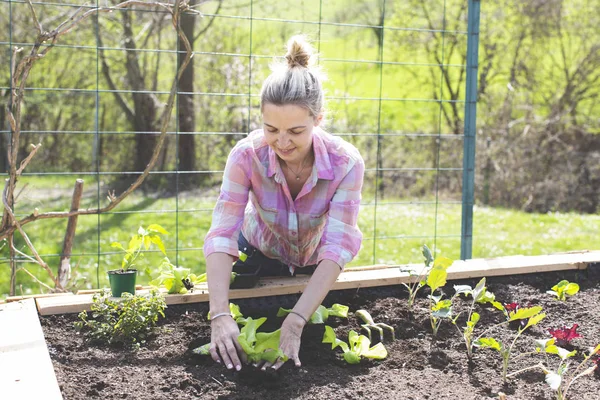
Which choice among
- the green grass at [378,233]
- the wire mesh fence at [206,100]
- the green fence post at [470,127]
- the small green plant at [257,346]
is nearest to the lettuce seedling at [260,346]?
the small green plant at [257,346]

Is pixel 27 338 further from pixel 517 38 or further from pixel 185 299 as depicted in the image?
pixel 517 38

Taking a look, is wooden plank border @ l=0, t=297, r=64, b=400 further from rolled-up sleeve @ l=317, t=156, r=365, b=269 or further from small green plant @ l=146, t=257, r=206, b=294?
rolled-up sleeve @ l=317, t=156, r=365, b=269

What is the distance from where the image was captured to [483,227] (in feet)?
20.2

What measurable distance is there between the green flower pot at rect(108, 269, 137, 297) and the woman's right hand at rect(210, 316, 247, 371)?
0.44 m

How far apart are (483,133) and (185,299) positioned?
22.0ft

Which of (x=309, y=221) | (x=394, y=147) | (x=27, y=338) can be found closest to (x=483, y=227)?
(x=394, y=147)

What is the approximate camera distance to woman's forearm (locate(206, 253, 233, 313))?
181cm

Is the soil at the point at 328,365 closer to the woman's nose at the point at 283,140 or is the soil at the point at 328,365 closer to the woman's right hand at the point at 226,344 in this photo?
the woman's right hand at the point at 226,344

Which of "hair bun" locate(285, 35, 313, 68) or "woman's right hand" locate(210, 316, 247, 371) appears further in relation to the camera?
"hair bun" locate(285, 35, 313, 68)

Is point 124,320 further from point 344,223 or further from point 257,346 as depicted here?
point 344,223

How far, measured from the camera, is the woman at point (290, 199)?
5.90 feet

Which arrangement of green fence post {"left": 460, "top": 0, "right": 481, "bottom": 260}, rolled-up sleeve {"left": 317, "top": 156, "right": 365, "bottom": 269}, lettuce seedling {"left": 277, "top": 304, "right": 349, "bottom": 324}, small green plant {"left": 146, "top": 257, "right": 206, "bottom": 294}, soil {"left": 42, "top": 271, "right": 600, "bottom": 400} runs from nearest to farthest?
soil {"left": 42, "top": 271, "right": 600, "bottom": 400}
rolled-up sleeve {"left": 317, "top": 156, "right": 365, "bottom": 269}
lettuce seedling {"left": 277, "top": 304, "right": 349, "bottom": 324}
small green plant {"left": 146, "top": 257, "right": 206, "bottom": 294}
green fence post {"left": 460, "top": 0, "right": 481, "bottom": 260}

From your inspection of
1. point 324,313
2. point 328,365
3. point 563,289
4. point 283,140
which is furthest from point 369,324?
point 563,289

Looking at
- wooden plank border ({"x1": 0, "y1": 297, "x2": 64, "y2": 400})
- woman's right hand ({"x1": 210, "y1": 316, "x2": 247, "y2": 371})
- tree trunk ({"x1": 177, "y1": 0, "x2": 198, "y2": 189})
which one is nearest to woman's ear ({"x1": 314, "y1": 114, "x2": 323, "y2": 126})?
woman's right hand ({"x1": 210, "y1": 316, "x2": 247, "y2": 371})
